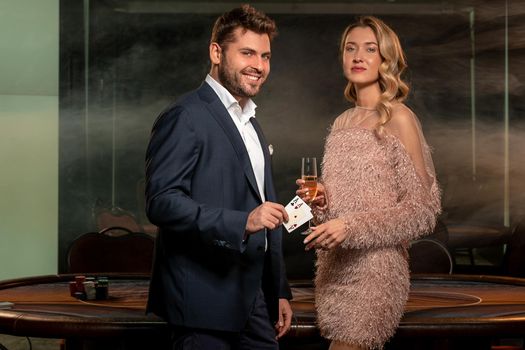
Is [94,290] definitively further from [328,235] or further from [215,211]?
[215,211]

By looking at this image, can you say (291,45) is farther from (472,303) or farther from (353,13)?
(472,303)

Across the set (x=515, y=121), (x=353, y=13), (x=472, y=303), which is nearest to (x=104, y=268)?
(x=472, y=303)

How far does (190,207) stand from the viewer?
241 cm

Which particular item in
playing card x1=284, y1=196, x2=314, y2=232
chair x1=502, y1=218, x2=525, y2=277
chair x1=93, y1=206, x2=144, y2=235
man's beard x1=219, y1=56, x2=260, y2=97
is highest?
man's beard x1=219, y1=56, x2=260, y2=97

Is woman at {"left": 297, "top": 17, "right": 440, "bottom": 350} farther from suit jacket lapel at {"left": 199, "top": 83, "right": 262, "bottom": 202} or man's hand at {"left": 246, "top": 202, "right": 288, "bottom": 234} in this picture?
man's hand at {"left": 246, "top": 202, "right": 288, "bottom": 234}

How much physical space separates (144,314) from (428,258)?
1.99 meters

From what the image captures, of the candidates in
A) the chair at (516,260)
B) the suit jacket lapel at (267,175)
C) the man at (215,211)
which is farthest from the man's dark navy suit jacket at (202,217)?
the chair at (516,260)

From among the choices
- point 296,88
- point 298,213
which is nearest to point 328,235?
point 298,213

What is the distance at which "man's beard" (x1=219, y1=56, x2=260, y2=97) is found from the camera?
2.64 metres

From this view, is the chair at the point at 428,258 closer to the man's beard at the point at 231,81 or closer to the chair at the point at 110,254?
the chair at the point at 110,254

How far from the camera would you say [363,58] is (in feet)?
10.1

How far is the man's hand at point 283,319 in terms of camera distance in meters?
2.89

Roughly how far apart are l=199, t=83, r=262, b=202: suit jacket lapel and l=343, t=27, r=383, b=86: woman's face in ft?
2.15

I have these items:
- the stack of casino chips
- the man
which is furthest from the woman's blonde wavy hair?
the stack of casino chips
